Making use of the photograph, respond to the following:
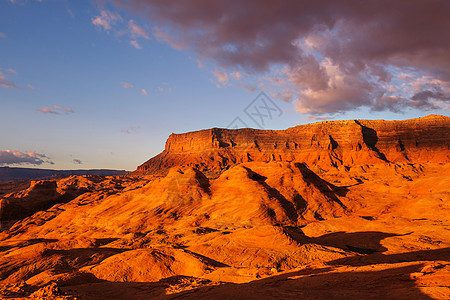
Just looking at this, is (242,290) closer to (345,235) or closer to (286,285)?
(286,285)

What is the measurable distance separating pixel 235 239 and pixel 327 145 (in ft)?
413

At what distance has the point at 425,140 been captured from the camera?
127 metres

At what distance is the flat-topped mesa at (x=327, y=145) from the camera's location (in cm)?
12400

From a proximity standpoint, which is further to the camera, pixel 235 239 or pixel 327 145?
pixel 327 145

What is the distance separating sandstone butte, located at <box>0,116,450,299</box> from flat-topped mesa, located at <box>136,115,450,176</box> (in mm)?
48112

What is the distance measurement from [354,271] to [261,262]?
7206 mm

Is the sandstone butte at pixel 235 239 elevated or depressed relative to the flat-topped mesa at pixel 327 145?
depressed

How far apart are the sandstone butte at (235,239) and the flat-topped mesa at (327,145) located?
158ft

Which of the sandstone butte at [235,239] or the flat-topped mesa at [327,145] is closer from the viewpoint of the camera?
the sandstone butte at [235,239]

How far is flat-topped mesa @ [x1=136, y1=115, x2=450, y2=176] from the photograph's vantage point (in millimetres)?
124000

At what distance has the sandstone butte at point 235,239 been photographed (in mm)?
10367

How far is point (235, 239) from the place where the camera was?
2073 centimetres

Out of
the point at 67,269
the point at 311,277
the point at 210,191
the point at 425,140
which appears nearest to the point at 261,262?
the point at 311,277

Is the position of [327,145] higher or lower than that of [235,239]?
higher
